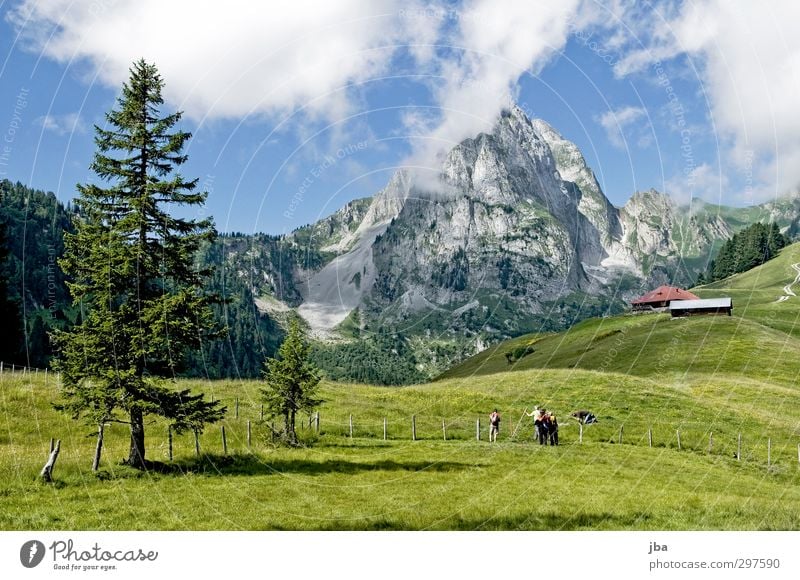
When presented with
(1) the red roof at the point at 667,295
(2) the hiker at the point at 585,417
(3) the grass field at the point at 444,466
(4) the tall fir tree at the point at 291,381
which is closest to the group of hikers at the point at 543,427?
(3) the grass field at the point at 444,466

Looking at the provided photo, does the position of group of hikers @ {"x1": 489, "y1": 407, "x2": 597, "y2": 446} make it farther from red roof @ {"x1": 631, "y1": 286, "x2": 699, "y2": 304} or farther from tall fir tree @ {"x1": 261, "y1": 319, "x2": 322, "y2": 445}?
red roof @ {"x1": 631, "y1": 286, "x2": 699, "y2": 304}

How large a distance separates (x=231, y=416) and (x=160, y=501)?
21066 millimetres

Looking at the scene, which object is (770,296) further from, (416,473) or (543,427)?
(416,473)

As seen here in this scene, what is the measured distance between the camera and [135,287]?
915 inches

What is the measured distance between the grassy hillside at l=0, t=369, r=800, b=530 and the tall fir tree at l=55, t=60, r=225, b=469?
9.57ft

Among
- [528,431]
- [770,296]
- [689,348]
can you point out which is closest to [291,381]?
[528,431]

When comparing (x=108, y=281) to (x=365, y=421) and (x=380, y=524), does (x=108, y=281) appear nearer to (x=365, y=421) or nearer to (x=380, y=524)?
(x=380, y=524)

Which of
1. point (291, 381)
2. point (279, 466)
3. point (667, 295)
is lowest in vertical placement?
point (279, 466)

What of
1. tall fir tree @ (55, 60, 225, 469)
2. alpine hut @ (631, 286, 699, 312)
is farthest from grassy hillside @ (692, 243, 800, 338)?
tall fir tree @ (55, 60, 225, 469)

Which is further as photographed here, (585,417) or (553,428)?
(585,417)

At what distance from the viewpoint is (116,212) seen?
23.4 m

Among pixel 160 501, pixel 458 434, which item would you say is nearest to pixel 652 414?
pixel 458 434

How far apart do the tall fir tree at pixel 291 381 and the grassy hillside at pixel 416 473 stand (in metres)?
2.14

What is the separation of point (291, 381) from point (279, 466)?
320 inches
